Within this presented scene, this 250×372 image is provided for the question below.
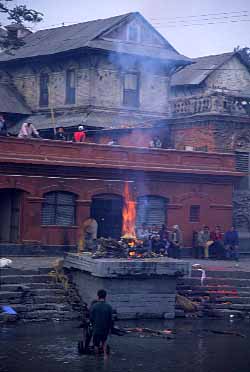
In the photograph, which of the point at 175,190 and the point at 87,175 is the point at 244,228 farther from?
the point at 87,175

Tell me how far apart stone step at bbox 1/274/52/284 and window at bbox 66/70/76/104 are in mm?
18625

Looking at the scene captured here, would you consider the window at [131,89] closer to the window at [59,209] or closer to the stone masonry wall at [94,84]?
the stone masonry wall at [94,84]

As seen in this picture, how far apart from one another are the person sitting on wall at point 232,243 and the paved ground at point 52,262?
1.50 feet

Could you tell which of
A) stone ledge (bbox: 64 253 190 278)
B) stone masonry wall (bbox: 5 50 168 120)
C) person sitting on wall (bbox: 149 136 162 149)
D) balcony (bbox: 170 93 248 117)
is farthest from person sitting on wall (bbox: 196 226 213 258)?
stone masonry wall (bbox: 5 50 168 120)

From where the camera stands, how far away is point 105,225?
34531mm

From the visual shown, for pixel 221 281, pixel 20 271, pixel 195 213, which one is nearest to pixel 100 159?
pixel 195 213

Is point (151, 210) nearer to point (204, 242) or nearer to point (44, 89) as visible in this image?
point (204, 242)

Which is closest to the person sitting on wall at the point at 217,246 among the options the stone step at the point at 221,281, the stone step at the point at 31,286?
the stone step at the point at 221,281

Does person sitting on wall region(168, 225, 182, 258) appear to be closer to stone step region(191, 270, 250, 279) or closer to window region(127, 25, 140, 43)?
stone step region(191, 270, 250, 279)

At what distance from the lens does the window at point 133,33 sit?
42625 mm

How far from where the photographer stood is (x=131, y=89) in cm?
4350

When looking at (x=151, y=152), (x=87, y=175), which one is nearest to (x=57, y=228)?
(x=87, y=175)

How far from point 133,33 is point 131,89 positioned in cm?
292

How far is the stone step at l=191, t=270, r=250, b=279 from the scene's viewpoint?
2702 centimetres
